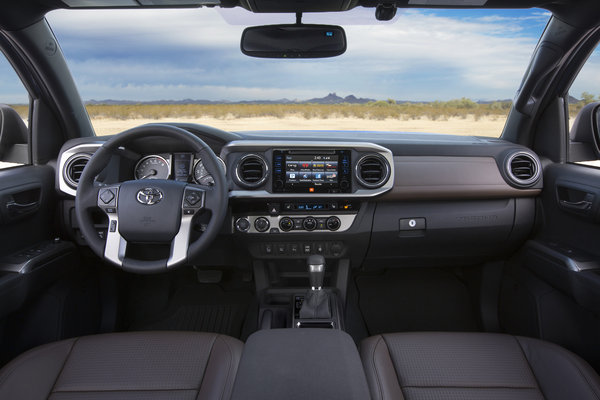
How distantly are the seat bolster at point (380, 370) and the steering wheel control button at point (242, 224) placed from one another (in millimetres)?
1059

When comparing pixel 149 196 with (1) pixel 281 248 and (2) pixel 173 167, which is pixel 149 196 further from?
(1) pixel 281 248

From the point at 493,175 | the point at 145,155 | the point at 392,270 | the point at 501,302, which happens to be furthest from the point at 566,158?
the point at 145,155

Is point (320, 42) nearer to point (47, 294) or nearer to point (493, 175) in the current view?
point (493, 175)

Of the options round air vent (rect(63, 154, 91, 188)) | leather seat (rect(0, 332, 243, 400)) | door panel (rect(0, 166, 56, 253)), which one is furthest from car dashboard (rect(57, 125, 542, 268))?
leather seat (rect(0, 332, 243, 400))

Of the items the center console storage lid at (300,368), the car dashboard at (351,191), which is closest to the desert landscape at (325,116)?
the car dashboard at (351,191)

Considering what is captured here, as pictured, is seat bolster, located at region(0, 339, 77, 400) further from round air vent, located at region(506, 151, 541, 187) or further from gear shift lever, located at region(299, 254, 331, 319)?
round air vent, located at region(506, 151, 541, 187)

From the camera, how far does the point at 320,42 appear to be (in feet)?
8.19

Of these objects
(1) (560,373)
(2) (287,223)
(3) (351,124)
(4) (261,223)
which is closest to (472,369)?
(1) (560,373)

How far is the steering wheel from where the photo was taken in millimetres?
2113

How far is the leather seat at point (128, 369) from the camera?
5.85 ft

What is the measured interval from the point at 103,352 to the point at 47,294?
1.00 metres

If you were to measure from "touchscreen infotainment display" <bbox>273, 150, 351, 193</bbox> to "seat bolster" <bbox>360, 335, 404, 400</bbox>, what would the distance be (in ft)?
3.27

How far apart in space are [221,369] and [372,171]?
1473 millimetres

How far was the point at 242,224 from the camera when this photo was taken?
2.79m
